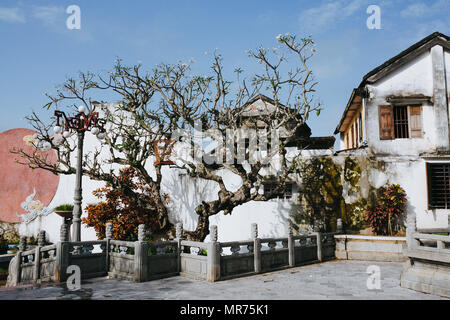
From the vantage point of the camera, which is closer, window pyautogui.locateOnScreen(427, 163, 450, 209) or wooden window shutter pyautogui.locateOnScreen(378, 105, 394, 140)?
window pyautogui.locateOnScreen(427, 163, 450, 209)

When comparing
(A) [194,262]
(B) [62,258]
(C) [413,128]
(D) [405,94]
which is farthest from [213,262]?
(D) [405,94]

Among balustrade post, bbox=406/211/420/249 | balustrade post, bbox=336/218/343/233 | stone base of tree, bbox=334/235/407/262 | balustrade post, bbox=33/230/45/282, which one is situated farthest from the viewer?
balustrade post, bbox=336/218/343/233

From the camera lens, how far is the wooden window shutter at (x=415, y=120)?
51.3ft

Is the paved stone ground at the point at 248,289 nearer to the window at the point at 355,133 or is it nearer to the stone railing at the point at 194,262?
the stone railing at the point at 194,262

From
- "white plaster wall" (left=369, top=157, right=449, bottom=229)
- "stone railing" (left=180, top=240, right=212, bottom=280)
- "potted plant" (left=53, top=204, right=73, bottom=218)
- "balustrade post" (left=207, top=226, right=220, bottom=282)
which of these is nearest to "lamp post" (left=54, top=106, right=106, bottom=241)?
"stone railing" (left=180, top=240, right=212, bottom=280)

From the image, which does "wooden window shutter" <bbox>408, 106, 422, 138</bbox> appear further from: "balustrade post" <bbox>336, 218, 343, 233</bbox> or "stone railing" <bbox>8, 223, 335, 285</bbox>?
"stone railing" <bbox>8, 223, 335, 285</bbox>

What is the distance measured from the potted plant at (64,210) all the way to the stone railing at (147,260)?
3706 mm

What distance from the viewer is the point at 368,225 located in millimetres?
14836

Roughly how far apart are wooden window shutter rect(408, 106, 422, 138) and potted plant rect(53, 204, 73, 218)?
1461cm

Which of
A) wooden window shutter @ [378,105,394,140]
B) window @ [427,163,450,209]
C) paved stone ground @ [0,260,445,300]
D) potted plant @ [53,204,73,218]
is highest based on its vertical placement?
wooden window shutter @ [378,105,394,140]

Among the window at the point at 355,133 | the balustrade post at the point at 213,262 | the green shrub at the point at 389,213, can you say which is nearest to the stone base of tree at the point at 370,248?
the green shrub at the point at 389,213

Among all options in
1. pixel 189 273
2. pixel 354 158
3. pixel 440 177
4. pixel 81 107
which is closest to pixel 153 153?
pixel 81 107

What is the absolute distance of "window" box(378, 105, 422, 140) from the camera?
51.2 feet
